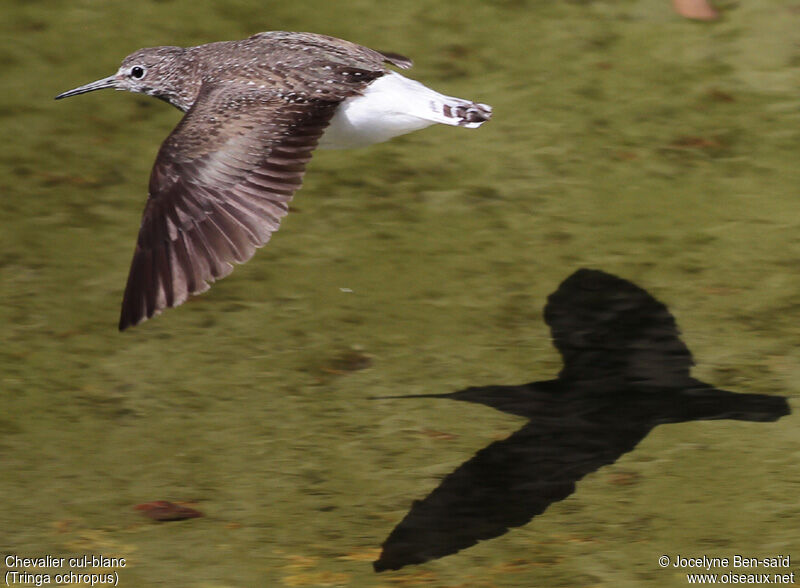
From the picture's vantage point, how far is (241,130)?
5848mm

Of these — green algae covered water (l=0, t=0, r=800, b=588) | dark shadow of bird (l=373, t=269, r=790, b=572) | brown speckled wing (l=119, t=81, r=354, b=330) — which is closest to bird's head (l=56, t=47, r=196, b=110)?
brown speckled wing (l=119, t=81, r=354, b=330)

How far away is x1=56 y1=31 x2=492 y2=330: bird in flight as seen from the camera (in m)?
5.48

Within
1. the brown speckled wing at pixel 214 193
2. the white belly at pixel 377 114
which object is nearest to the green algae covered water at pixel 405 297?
the brown speckled wing at pixel 214 193

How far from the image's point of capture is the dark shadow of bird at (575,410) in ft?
19.3

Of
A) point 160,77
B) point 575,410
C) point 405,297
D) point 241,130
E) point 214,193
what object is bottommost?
point 575,410

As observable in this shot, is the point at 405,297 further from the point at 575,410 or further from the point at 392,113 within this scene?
the point at 392,113

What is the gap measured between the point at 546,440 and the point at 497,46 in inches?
166

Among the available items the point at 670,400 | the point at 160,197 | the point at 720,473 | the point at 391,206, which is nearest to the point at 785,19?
the point at 391,206

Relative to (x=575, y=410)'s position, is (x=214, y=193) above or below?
above

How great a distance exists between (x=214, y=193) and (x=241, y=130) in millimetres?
380

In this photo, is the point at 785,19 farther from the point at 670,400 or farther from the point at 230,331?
the point at 230,331

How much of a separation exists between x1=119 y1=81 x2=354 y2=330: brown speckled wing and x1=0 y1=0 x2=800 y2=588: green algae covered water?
→ 1.22 metres

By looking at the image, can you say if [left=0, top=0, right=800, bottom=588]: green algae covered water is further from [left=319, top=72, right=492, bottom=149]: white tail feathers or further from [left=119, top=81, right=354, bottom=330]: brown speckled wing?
[left=319, top=72, right=492, bottom=149]: white tail feathers

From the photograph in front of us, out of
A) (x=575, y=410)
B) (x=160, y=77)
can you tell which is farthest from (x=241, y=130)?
(x=575, y=410)
